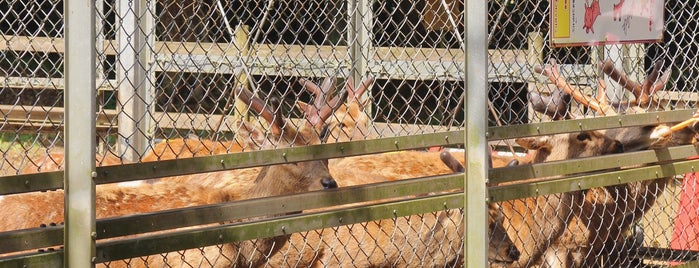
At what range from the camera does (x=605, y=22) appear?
5.78 meters

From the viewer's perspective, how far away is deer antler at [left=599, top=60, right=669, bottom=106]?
6.75 m

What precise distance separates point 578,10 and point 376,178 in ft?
6.56

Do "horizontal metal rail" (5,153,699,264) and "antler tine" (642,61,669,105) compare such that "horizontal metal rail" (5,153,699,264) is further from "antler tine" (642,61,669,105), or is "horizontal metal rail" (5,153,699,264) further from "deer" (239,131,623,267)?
"antler tine" (642,61,669,105)

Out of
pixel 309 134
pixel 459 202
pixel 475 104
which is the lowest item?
pixel 459 202

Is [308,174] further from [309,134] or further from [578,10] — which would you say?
[578,10]

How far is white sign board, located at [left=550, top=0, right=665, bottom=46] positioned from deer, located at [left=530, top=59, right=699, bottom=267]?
0.45m

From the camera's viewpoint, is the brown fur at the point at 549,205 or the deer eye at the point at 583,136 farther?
the deer eye at the point at 583,136

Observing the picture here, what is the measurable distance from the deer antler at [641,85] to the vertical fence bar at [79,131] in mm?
3893

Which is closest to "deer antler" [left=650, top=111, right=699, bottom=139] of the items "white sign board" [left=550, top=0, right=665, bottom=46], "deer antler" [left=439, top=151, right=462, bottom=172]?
"white sign board" [left=550, top=0, right=665, bottom=46]

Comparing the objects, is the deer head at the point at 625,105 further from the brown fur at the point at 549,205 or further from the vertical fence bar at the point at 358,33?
the vertical fence bar at the point at 358,33

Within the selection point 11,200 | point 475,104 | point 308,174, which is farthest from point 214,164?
point 11,200

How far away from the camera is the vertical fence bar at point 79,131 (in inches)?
138

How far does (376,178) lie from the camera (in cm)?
707

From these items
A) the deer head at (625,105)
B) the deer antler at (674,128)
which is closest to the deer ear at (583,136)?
the deer head at (625,105)
